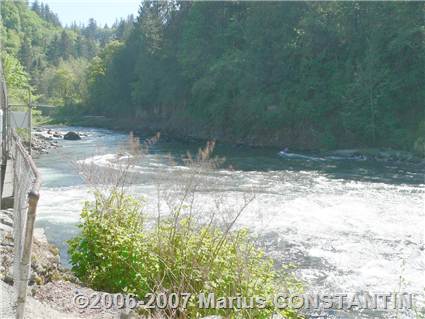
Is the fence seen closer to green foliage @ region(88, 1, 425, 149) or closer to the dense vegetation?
the dense vegetation

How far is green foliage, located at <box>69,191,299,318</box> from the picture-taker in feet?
19.6

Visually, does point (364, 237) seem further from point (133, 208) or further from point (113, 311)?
point (113, 311)

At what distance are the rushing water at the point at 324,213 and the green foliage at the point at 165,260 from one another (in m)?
1.76

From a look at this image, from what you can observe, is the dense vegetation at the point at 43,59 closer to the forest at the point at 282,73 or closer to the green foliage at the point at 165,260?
the forest at the point at 282,73

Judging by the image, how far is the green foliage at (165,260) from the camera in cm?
598

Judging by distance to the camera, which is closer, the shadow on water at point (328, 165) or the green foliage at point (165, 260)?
the green foliage at point (165, 260)

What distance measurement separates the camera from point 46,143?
3397 cm

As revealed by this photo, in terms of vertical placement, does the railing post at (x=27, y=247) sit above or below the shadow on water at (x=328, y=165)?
above

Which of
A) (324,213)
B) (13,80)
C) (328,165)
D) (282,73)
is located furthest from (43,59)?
(324,213)

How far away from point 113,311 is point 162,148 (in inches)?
1113

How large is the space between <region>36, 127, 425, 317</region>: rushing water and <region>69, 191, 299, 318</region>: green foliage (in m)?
1.76

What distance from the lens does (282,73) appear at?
1581 inches

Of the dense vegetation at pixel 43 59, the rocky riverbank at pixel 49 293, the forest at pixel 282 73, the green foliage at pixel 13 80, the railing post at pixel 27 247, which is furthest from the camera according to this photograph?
the dense vegetation at pixel 43 59

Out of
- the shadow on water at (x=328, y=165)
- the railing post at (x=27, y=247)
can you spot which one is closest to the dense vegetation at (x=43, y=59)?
the shadow on water at (x=328, y=165)
